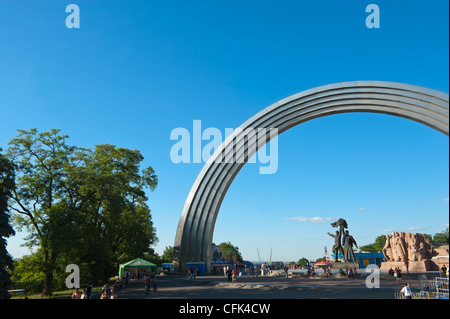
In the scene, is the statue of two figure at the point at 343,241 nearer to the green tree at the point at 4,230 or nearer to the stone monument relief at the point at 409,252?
the stone monument relief at the point at 409,252

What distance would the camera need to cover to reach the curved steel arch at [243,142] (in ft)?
110

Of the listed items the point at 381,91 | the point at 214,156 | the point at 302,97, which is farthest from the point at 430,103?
the point at 214,156

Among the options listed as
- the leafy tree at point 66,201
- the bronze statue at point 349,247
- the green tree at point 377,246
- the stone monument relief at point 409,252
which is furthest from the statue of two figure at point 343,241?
the green tree at point 377,246

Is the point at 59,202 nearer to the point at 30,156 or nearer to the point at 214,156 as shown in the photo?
the point at 30,156

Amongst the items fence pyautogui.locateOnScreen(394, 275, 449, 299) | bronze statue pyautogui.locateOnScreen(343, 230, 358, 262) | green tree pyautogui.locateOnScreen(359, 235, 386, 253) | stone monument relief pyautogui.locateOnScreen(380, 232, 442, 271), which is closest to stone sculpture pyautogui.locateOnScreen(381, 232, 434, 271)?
stone monument relief pyautogui.locateOnScreen(380, 232, 442, 271)

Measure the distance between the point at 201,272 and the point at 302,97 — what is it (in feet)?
69.3

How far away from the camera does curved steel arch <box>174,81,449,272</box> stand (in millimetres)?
33597

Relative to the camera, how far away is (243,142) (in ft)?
119

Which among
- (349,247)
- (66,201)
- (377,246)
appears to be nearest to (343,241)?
(349,247)

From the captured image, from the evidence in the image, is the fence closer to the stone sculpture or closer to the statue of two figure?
the statue of two figure

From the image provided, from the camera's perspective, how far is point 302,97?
116 feet

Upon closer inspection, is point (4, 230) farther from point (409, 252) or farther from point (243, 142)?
point (409, 252)

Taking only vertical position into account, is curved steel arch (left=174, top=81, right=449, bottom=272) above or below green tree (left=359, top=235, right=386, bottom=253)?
above
